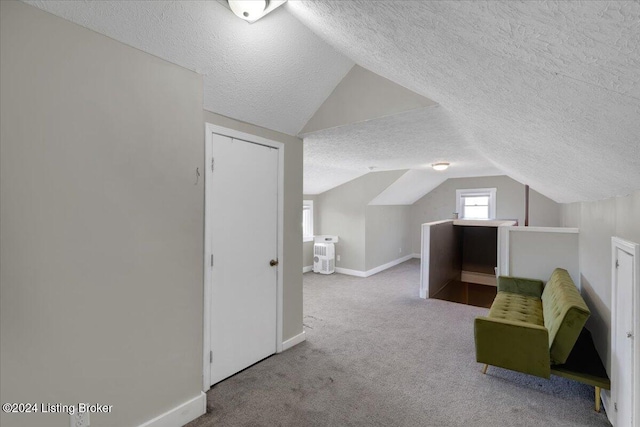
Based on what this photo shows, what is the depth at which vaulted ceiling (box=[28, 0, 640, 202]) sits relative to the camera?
2.03 feet

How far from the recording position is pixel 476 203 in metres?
7.39

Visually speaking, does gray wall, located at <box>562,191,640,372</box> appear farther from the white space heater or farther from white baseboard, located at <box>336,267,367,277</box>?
the white space heater

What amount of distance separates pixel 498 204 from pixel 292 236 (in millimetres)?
5985

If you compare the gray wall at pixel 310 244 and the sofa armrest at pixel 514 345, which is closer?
the sofa armrest at pixel 514 345

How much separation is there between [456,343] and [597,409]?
1184 millimetres

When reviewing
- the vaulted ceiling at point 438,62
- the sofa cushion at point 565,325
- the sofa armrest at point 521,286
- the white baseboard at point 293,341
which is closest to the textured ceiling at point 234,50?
the vaulted ceiling at point 438,62

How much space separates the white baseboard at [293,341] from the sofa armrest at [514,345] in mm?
1666

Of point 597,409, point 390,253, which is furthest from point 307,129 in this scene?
point 390,253

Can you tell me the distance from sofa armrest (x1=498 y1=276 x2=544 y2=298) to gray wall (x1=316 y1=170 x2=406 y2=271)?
260 cm

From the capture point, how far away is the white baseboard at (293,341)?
2973mm

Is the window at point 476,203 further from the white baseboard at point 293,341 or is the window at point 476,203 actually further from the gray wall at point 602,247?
the white baseboard at point 293,341

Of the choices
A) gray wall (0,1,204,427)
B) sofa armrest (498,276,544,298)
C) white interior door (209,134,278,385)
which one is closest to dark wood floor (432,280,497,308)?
sofa armrest (498,276,544,298)

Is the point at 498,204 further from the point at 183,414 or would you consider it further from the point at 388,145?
the point at 183,414

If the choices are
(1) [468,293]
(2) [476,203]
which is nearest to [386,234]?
(1) [468,293]
